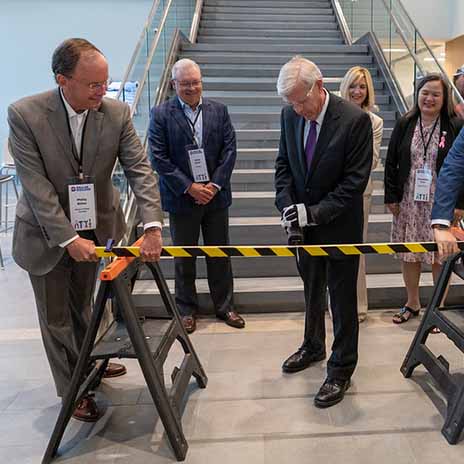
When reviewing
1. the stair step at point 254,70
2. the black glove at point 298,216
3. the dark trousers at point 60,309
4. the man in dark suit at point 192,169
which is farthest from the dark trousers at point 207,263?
the stair step at point 254,70

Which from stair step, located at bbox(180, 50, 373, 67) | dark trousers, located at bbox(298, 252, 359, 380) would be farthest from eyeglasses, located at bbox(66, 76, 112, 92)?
stair step, located at bbox(180, 50, 373, 67)

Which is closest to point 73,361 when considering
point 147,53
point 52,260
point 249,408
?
point 52,260

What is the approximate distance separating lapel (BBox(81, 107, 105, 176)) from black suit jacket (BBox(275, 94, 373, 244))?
86 centimetres

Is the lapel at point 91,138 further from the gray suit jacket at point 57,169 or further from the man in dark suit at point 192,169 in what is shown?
the man in dark suit at point 192,169

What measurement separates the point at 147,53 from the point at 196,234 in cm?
255

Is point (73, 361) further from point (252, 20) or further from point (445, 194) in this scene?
point (252, 20)

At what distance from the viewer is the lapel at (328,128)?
89.9 inches

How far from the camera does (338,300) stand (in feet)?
8.02

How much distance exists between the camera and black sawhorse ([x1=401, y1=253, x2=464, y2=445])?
2166 millimetres

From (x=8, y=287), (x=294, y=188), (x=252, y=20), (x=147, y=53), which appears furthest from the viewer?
(x=252, y=20)

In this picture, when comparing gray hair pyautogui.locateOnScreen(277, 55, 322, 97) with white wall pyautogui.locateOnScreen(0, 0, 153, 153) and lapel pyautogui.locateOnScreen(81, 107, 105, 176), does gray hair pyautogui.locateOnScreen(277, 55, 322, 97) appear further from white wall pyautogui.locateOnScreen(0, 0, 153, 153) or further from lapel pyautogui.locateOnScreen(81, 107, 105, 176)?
white wall pyautogui.locateOnScreen(0, 0, 153, 153)

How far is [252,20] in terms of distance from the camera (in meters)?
7.88

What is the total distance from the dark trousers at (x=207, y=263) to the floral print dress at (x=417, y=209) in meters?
1.08

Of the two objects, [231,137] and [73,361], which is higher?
[231,137]
